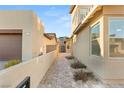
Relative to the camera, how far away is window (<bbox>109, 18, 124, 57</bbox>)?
6.60 metres

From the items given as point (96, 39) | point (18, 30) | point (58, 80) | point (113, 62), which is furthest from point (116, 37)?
point (18, 30)

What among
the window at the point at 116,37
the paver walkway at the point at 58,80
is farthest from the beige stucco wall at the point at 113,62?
the paver walkway at the point at 58,80

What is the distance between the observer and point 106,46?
6.53 metres

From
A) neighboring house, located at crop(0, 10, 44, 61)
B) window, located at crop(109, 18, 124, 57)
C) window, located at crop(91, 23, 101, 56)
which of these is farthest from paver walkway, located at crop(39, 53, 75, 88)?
neighboring house, located at crop(0, 10, 44, 61)

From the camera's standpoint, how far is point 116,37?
6672 millimetres

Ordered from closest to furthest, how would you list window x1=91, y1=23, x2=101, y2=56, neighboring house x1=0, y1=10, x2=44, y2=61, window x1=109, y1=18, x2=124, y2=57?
1. window x1=109, y1=18, x2=124, y2=57
2. window x1=91, y1=23, x2=101, y2=56
3. neighboring house x1=0, y1=10, x2=44, y2=61

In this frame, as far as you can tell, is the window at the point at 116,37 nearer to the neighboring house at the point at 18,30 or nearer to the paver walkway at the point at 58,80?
the paver walkway at the point at 58,80

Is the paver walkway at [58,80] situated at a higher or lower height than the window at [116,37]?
lower

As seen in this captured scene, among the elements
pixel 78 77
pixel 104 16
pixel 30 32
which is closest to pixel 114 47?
pixel 104 16

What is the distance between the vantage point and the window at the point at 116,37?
6598mm

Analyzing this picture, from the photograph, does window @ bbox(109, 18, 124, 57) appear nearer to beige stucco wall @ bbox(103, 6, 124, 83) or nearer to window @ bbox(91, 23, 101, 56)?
beige stucco wall @ bbox(103, 6, 124, 83)

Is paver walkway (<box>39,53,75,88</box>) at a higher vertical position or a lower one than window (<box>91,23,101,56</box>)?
lower
